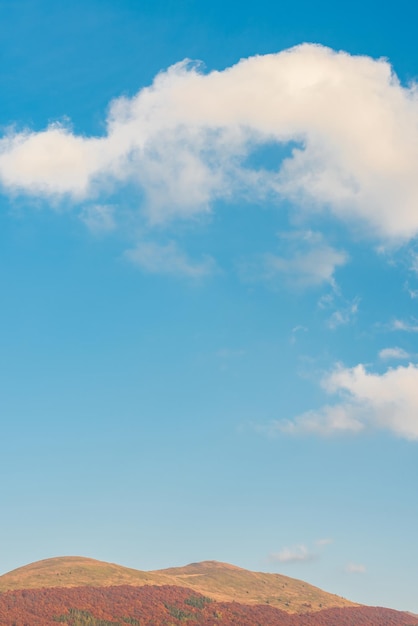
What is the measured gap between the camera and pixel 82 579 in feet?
415

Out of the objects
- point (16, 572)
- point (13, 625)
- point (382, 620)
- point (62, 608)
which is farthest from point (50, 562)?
point (382, 620)

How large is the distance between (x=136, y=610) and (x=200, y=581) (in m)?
42.1

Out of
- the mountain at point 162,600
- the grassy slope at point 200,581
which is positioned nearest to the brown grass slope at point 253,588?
the grassy slope at point 200,581

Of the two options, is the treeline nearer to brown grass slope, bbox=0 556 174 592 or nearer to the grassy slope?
brown grass slope, bbox=0 556 174 592

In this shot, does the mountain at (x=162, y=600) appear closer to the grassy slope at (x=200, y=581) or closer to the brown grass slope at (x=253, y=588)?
the grassy slope at (x=200, y=581)

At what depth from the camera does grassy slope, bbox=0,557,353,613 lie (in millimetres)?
125137

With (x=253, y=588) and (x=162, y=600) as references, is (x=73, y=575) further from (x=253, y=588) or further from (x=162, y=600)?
(x=253, y=588)

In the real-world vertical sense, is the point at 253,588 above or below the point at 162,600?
above

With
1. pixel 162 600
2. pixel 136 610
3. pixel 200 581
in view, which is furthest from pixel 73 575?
pixel 200 581

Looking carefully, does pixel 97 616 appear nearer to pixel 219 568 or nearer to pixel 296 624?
pixel 296 624

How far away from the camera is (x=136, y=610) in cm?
10906

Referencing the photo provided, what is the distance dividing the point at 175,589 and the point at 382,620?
165 feet

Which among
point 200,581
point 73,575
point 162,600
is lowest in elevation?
point 162,600

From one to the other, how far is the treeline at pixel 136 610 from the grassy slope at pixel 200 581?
628cm
